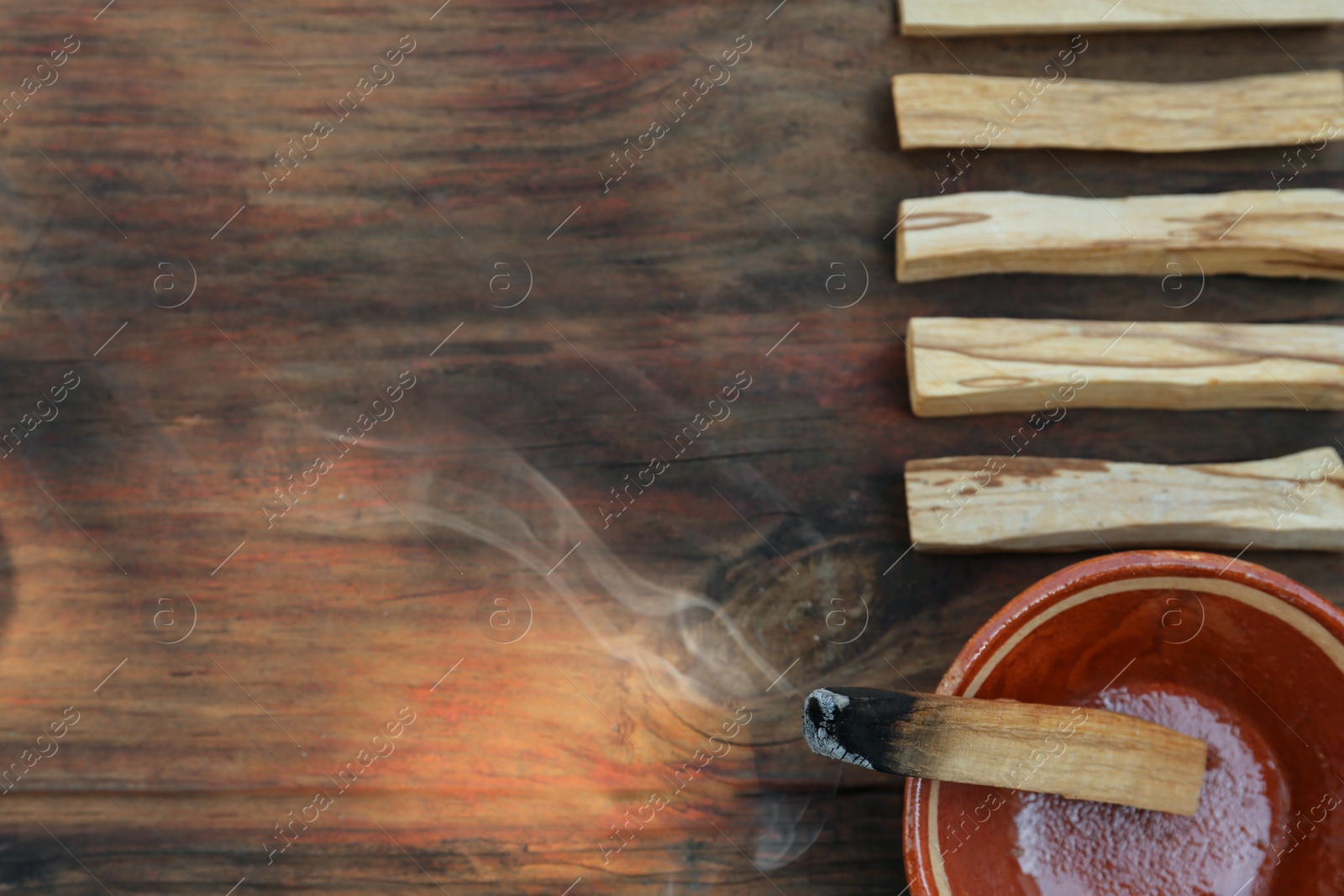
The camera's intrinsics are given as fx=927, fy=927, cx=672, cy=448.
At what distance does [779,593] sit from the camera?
3.91 feet

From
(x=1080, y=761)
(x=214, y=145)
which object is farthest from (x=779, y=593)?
(x=214, y=145)

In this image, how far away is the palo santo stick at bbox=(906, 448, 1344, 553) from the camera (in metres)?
1.11

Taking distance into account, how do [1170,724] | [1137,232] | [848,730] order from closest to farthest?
[848,730]
[1170,724]
[1137,232]

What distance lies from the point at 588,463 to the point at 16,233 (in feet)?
2.88

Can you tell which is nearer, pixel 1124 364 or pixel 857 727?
pixel 857 727

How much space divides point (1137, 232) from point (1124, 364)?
0.57 feet

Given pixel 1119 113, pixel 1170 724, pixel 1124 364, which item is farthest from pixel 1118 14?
pixel 1170 724

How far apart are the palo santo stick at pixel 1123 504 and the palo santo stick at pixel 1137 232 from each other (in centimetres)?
25

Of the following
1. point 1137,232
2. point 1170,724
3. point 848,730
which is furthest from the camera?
point 1137,232

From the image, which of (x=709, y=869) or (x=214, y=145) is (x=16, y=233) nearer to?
(x=214, y=145)

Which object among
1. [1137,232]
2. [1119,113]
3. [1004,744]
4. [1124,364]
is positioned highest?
[1119,113]

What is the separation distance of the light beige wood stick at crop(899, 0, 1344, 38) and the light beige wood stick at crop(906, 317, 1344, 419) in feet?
1.33

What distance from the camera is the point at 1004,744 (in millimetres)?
888

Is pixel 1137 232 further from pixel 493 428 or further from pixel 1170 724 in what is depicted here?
pixel 493 428
